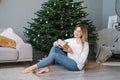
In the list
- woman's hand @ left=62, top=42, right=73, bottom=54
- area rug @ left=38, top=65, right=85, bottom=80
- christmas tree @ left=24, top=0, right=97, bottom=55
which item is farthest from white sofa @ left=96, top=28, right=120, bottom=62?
woman's hand @ left=62, top=42, right=73, bottom=54

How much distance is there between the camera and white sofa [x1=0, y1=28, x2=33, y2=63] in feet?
13.2

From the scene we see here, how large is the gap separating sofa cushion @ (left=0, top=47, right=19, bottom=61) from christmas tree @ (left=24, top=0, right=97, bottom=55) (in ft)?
1.93

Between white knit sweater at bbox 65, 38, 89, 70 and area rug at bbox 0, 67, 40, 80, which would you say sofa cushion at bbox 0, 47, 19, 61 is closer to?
area rug at bbox 0, 67, 40, 80

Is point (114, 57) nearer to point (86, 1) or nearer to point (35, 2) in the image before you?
point (86, 1)

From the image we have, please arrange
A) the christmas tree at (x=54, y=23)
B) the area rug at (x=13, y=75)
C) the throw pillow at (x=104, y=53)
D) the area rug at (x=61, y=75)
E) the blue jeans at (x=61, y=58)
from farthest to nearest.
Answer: the throw pillow at (x=104, y=53)
the christmas tree at (x=54, y=23)
the blue jeans at (x=61, y=58)
the area rug at (x=61, y=75)
the area rug at (x=13, y=75)

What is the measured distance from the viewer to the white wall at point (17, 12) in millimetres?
5102

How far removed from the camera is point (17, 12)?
5238mm

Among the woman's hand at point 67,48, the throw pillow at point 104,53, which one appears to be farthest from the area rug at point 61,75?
the throw pillow at point 104,53

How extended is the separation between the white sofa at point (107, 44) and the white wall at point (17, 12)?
1.65 metres

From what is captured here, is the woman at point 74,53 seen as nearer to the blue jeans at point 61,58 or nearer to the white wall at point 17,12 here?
the blue jeans at point 61,58

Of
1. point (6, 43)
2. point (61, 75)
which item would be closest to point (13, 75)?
point (61, 75)

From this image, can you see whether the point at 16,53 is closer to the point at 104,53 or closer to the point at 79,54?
the point at 79,54

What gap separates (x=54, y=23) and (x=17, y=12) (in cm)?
114

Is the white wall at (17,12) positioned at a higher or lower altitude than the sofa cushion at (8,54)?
higher
